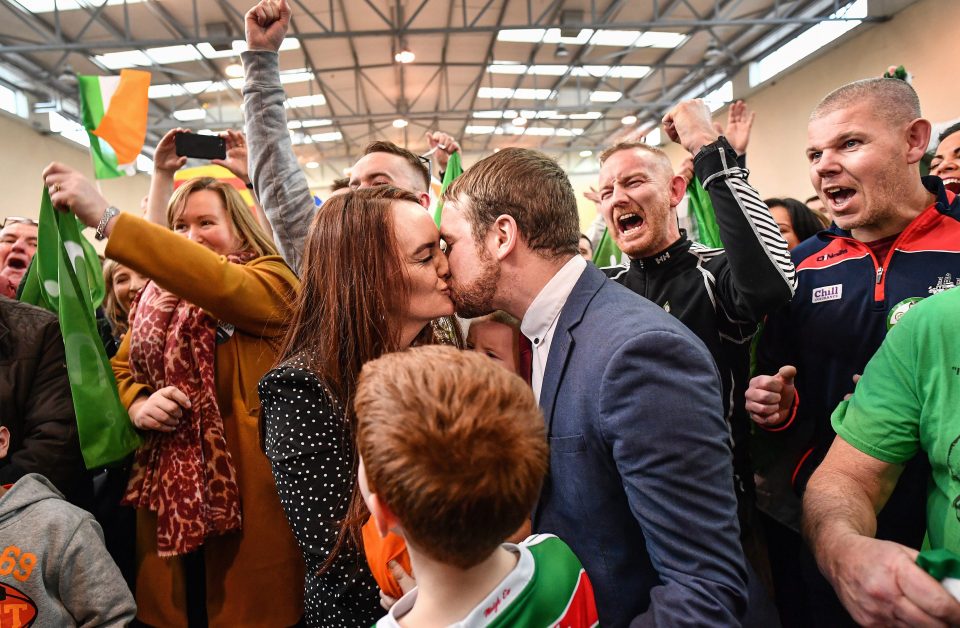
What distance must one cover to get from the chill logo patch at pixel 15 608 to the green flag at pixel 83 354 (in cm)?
36

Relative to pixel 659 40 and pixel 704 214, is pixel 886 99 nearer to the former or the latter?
pixel 704 214

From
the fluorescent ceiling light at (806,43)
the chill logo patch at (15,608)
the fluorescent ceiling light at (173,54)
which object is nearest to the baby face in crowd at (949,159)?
the chill logo patch at (15,608)

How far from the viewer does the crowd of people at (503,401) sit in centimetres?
100

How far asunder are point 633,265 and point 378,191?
1.37 meters

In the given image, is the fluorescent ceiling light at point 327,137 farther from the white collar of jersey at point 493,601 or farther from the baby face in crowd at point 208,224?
the white collar of jersey at point 493,601

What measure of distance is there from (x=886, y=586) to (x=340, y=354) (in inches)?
46.9

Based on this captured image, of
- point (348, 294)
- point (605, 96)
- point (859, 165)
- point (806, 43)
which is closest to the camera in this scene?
point (348, 294)

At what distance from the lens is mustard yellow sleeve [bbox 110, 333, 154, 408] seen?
195 centimetres

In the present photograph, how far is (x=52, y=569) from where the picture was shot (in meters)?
1.68

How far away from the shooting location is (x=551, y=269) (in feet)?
4.96

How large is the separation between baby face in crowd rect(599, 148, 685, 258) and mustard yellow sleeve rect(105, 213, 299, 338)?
133 cm


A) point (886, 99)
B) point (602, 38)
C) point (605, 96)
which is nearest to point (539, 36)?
point (602, 38)

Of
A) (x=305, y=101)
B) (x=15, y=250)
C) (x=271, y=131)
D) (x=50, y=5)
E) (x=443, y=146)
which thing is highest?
(x=50, y=5)

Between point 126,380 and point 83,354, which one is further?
point 126,380
